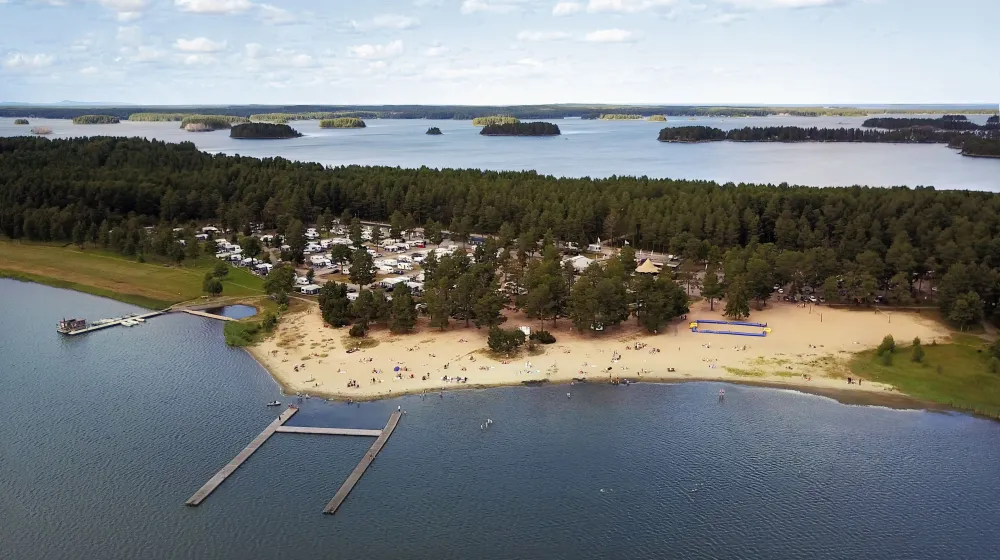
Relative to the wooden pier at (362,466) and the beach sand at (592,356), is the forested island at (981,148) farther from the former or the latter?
the wooden pier at (362,466)

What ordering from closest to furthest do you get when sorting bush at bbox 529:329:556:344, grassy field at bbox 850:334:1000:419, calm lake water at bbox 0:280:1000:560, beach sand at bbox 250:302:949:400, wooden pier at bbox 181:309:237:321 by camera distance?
calm lake water at bbox 0:280:1000:560 < grassy field at bbox 850:334:1000:419 < beach sand at bbox 250:302:949:400 < bush at bbox 529:329:556:344 < wooden pier at bbox 181:309:237:321

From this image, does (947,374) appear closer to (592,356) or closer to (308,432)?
(592,356)

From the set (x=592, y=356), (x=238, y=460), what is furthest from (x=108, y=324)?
(x=592, y=356)

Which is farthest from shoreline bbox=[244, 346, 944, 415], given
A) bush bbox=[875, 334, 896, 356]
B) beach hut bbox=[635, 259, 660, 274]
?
beach hut bbox=[635, 259, 660, 274]

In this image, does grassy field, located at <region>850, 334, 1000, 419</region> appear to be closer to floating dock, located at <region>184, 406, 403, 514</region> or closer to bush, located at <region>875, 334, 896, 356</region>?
bush, located at <region>875, 334, 896, 356</region>

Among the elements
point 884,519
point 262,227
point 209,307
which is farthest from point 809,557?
point 262,227

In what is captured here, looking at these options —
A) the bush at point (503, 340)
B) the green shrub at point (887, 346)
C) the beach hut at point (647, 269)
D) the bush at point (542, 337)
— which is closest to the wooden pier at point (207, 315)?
the bush at point (503, 340)
